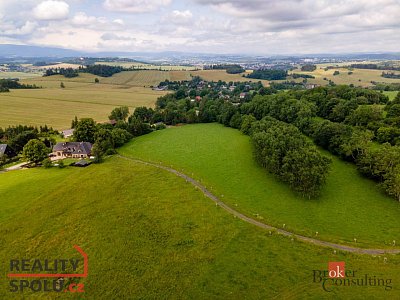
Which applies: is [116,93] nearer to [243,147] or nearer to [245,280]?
[243,147]

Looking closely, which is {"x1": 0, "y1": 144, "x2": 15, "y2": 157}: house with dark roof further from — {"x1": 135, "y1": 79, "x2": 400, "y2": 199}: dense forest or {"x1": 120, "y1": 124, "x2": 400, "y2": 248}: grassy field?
{"x1": 135, "y1": 79, "x2": 400, "y2": 199}: dense forest

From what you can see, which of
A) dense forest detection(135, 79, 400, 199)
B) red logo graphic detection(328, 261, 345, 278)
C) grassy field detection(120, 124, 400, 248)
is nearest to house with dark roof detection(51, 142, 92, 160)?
grassy field detection(120, 124, 400, 248)

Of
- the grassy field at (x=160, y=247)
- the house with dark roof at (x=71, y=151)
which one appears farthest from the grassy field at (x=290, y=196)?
the house with dark roof at (x=71, y=151)

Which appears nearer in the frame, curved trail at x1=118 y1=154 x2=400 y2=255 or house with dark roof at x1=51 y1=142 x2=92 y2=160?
curved trail at x1=118 y1=154 x2=400 y2=255

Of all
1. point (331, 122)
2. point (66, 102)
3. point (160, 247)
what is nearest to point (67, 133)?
point (66, 102)

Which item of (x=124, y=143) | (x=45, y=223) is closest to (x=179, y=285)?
(x=45, y=223)
